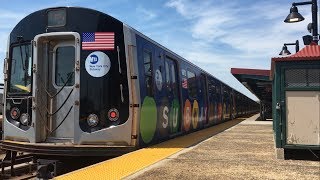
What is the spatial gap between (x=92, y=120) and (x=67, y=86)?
888 mm

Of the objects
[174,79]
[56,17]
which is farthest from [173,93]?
[56,17]

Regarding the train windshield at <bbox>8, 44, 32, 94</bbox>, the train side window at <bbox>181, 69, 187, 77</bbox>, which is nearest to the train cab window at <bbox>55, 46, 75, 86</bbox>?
the train windshield at <bbox>8, 44, 32, 94</bbox>

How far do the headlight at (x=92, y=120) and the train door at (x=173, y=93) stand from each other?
2.65 meters

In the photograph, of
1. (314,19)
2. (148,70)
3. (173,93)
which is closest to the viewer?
(148,70)

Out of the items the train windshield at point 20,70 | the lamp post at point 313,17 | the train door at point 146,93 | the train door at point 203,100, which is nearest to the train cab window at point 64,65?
the train windshield at point 20,70

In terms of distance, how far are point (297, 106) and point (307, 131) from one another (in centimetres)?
42

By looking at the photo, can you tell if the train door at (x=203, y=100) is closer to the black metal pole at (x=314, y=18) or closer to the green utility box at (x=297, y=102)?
the black metal pole at (x=314, y=18)

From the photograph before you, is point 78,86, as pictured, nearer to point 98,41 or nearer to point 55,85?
point 55,85

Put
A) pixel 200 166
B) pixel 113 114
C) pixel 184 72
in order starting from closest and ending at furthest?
pixel 200 166 < pixel 113 114 < pixel 184 72

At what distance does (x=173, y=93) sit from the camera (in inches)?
408

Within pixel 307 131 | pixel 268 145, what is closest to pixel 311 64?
pixel 307 131

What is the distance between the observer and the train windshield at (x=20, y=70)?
8172 millimetres

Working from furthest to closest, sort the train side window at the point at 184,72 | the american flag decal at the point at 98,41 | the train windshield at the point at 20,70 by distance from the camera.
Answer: the train side window at the point at 184,72
the train windshield at the point at 20,70
the american flag decal at the point at 98,41

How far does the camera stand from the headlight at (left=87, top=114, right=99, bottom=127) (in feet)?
24.9
